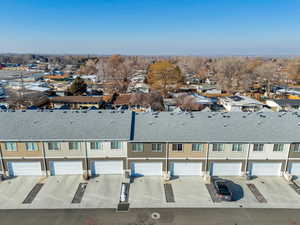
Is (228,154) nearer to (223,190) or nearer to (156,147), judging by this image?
(223,190)

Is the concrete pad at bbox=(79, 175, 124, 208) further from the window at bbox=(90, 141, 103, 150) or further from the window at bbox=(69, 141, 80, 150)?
the window at bbox=(69, 141, 80, 150)

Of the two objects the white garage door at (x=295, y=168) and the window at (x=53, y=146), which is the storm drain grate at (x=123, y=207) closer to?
the window at (x=53, y=146)

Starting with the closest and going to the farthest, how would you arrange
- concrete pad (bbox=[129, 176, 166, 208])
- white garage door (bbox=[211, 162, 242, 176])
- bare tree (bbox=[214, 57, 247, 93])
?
concrete pad (bbox=[129, 176, 166, 208]) → white garage door (bbox=[211, 162, 242, 176]) → bare tree (bbox=[214, 57, 247, 93])

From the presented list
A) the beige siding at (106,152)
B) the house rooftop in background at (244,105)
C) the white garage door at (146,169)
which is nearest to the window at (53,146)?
the beige siding at (106,152)

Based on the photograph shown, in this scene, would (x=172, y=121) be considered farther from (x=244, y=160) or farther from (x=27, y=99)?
(x=27, y=99)

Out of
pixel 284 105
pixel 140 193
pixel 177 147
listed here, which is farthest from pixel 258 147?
pixel 284 105

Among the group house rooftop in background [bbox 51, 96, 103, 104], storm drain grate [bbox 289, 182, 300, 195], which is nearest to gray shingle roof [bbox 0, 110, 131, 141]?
storm drain grate [bbox 289, 182, 300, 195]

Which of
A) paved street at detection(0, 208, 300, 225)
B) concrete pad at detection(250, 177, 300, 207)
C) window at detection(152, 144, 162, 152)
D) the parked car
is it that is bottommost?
paved street at detection(0, 208, 300, 225)
